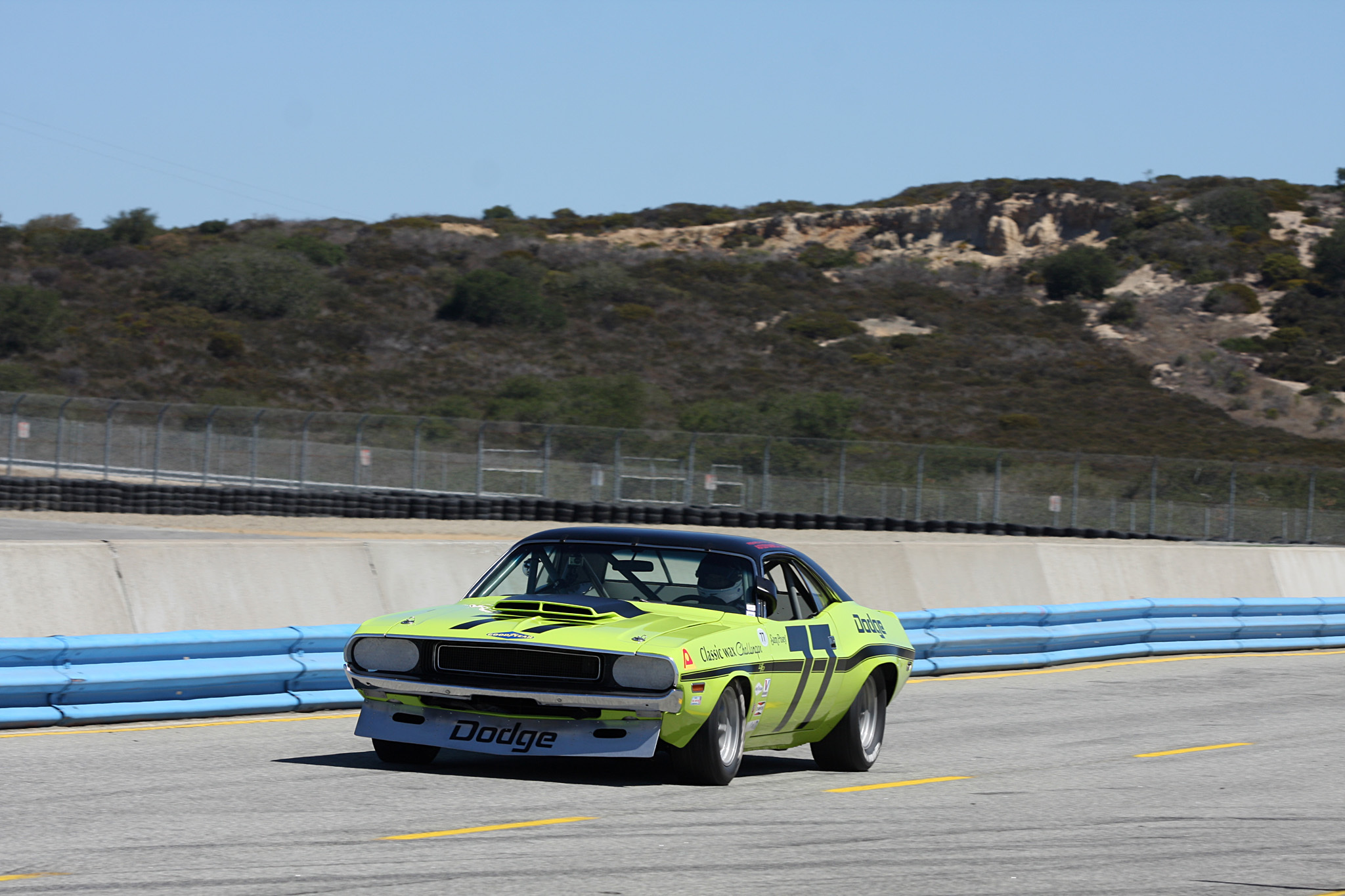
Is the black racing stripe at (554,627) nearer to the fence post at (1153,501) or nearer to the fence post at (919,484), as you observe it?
the fence post at (919,484)

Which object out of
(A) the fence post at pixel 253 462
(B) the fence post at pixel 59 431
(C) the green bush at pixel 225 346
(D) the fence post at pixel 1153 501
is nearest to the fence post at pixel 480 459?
(A) the fence post at pixel 253 462

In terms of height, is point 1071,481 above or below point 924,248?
below

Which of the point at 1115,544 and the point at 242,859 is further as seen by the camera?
the point at 1115,544

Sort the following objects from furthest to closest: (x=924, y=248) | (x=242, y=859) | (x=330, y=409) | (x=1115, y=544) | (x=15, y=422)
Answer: (x=924, y=248), (x=330, y=409), (x=15, y=422), (x=1115, y=544), (x=242, y=859)

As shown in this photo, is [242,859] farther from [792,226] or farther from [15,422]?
[792,226]

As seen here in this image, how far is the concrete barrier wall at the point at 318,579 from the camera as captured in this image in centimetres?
1082

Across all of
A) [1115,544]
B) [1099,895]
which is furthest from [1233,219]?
[1099,895]

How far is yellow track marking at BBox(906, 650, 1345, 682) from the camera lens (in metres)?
16.0

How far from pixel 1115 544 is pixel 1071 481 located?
22.7 metres

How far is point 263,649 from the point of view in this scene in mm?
11016

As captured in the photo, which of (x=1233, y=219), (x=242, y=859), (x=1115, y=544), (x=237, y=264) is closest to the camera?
(x=242, y=859)

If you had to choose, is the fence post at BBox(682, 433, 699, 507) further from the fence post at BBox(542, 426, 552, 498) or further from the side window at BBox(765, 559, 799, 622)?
the side window at BBox(765, 559, 799, 622)

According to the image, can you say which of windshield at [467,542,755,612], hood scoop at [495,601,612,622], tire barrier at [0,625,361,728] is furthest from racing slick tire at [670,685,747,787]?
tire barrier at [0,625,361,728]

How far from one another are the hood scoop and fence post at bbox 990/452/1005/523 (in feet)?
115
